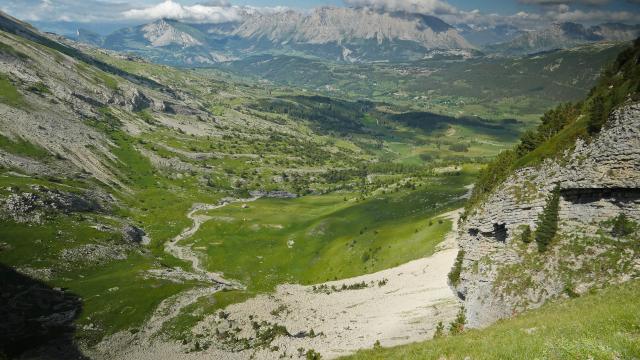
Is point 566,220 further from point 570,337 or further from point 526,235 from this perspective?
point 570,337

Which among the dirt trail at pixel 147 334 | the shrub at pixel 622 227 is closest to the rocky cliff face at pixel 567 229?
the shrub at pixel 622 227

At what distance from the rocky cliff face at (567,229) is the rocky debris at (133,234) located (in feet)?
485

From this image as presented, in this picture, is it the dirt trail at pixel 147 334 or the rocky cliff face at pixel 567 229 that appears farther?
the dirt trail at pixel 147 334

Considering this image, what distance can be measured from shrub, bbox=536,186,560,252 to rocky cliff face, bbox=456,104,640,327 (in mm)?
558

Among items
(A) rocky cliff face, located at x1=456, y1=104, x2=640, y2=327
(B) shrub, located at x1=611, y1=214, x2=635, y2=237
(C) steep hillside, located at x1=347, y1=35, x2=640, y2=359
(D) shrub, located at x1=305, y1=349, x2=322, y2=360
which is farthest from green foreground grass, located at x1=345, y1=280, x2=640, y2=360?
(D) shrub, located at x1=305, y1=349, x2=322, y2=360

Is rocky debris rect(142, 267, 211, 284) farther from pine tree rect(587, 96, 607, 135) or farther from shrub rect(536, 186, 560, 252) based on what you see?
pine tree rect(587, 96, 607, 135)

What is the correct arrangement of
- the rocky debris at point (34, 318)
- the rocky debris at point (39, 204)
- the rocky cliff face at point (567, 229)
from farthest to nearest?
1. the rocky debris at point (39, 204)
2. the rocky debris at point (34, 318)
3. the rocky cliff face at point (567, 229)

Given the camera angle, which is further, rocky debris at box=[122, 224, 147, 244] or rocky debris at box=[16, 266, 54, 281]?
rocky debris at box=[122, 224, 147, 244]

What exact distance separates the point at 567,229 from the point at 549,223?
1862 millimetres

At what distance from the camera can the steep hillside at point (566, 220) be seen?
4509 centimetres

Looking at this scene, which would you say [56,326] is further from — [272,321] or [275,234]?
[275,234]

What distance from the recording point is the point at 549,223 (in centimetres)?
5053

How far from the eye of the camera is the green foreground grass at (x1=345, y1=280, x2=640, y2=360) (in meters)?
23.0

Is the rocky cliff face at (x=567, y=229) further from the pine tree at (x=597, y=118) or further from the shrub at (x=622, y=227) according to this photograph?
the pine tree at (x=597, y=118)
